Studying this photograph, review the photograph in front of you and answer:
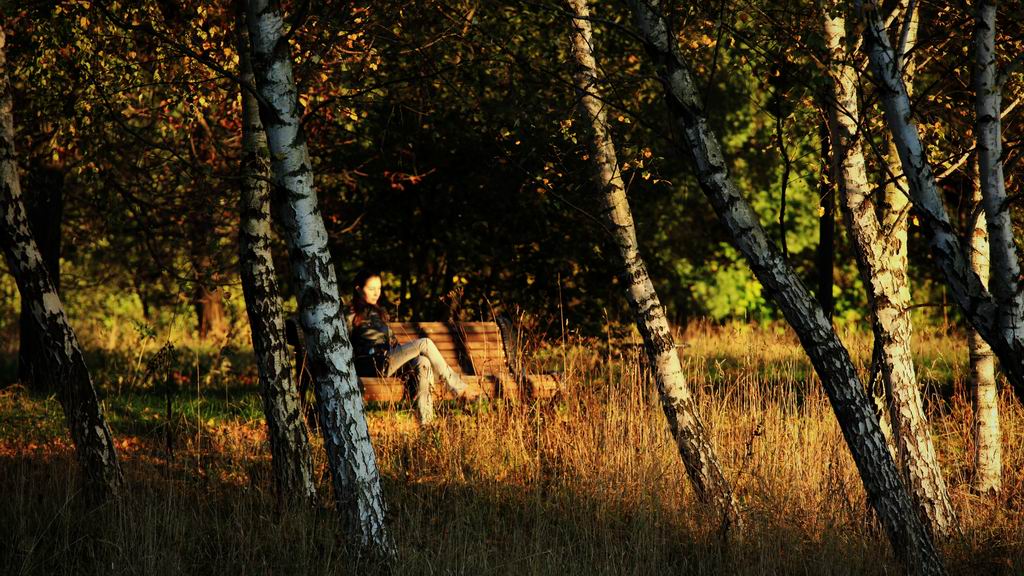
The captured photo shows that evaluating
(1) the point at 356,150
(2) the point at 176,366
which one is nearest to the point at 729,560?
(1) the point at 356,150

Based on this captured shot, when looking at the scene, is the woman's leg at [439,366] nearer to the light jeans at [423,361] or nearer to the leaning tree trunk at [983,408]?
the light jeans at [423,361]

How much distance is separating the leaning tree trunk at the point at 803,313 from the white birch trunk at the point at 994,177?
32.0 inches

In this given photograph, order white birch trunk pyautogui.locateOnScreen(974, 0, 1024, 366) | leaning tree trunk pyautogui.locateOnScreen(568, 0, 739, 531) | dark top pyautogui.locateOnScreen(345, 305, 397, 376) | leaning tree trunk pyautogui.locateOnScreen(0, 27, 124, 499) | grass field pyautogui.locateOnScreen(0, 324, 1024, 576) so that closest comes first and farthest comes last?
white birch trunk pyautogui.locateOnScreen(974, 0, 1024, 366)
grass field pyautogui.locateOnScreen(0, 324, 1024, 576)
leaning tree trunk pyautogui.locateOnScreen(0, 27, 124, 499)
leaning tree trunk pyautogui.locateOnScreen(568, 0, 739, 531)
dark top pyautogui.locateOnScreen(345, 305, 397, 376)

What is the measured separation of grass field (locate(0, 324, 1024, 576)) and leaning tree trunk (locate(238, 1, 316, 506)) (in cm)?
20

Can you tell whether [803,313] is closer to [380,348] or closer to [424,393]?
[424,393]

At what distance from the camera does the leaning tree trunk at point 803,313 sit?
4.87m

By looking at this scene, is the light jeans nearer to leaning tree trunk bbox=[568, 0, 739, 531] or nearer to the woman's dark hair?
the woman's dark hair

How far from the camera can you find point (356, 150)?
37.4 feet

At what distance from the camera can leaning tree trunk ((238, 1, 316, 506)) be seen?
5.88 metres

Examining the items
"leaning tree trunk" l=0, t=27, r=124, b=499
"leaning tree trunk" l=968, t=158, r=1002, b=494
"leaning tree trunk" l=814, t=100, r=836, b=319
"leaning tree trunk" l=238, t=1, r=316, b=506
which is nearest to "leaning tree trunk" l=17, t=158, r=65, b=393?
"leaning tree trunk" l=0, t=27, r=124, b=499

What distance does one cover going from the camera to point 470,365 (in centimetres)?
911

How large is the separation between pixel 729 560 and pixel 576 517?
92 centimetres

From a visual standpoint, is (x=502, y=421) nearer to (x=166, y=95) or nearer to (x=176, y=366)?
(x=166, y=95)

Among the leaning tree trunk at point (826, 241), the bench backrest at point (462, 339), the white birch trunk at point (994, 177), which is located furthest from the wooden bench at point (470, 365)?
the white birch trunk at point (994, 177)
